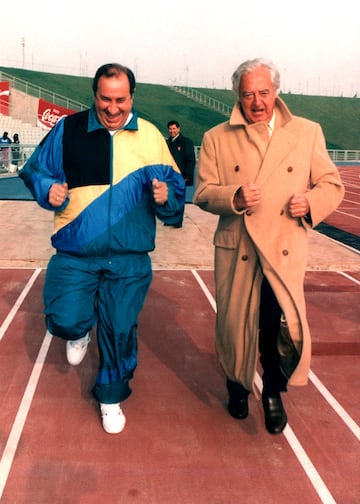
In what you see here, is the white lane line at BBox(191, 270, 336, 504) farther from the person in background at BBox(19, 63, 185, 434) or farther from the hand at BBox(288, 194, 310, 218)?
the hand at BBox(288, 194, 310, 218)

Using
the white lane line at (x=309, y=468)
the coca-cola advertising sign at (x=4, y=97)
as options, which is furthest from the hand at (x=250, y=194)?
the coca-cola advertising sign at (x=4, y=97)

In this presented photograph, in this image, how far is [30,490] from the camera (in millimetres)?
2889

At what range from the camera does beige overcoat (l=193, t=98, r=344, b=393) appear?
3223mm

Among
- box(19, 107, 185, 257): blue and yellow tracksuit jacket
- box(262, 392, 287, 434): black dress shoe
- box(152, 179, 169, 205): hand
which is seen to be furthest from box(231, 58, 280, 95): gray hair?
box(262, 392, 287, 434): black dress shoe

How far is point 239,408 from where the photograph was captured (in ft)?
12.2

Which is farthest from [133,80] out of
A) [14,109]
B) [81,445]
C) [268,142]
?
[14,109]

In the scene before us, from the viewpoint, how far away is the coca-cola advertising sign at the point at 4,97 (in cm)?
3106

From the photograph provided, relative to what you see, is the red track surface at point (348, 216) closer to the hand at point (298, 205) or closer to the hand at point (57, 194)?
the hand at point (298, 205)

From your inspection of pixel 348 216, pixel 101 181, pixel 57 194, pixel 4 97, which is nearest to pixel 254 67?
pixel 101 181

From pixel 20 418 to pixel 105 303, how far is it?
0.94 meters

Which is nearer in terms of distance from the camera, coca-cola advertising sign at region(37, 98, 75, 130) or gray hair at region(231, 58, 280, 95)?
gray hair at region(231, 58, 280, 95)

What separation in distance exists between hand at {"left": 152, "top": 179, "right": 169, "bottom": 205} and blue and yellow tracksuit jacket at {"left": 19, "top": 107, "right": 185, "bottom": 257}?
102mm

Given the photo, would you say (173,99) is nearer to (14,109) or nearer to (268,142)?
(14,109)

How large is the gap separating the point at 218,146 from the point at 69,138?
34.7 inches
